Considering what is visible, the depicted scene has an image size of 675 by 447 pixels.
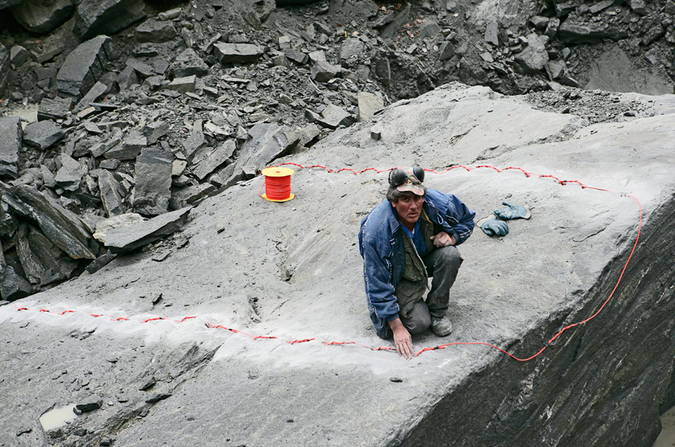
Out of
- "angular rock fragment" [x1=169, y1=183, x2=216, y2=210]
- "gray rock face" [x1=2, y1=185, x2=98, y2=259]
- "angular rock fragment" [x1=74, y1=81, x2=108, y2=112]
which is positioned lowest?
"angular rock fragment" [x1=169, y1=183, x2=216, y2=210]

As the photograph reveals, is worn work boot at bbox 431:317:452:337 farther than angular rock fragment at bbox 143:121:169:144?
No

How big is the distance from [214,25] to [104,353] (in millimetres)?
10165

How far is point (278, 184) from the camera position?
27.1 feet

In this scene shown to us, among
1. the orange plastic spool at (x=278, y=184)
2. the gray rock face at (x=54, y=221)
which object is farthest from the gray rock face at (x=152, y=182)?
the orange plastic spool at (x=278, y=184)

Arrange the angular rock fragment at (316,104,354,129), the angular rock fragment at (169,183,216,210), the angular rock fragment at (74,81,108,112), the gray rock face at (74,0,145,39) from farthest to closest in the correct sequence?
the gray rock face at (74,0,145,39), the angular rock fragment at (74,81,108,112), the angular rock fragment at (316,104,354,129), the angular rock fragment at (169,183,216,210)

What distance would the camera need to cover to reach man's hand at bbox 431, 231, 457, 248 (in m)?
4.27

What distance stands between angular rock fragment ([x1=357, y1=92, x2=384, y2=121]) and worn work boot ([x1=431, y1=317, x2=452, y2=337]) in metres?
7.40

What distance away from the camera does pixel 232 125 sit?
11.3 m

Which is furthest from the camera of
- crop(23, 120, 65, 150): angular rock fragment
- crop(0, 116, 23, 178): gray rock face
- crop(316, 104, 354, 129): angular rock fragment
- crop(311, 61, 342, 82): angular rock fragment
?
crop(311, 61, 342, 82): angular rock fragment

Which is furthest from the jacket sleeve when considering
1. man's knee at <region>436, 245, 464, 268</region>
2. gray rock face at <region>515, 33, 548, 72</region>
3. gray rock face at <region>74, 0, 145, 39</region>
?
gray rock face at <region>515, 33, 548, 72</region>

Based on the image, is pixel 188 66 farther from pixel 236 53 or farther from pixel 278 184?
pixel 278 184

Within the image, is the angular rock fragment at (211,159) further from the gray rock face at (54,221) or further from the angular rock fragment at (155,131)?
the gray rock face at (54,221)

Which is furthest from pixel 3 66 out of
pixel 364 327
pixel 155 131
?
pixel 364 327

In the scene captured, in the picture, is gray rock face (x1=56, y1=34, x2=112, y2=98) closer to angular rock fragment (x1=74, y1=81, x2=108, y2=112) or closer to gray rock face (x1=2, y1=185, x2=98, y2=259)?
angular rock fragment (x1=74, y1=81, x2=108, y2=112)
